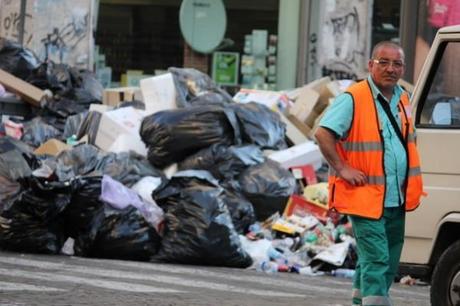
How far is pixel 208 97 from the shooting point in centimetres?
1206

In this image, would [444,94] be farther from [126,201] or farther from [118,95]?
[118,95]

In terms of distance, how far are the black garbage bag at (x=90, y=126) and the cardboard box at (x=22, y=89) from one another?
116 centimetres

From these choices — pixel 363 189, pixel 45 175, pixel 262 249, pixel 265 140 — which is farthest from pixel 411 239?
pixel 265 140

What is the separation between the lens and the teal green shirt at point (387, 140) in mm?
5434

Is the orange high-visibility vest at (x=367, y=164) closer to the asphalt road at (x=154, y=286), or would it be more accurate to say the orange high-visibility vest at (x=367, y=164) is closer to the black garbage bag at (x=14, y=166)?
the asphalt road at (x=154, y=286)

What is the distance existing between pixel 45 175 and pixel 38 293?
2.86 metres

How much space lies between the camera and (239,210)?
10.0 m

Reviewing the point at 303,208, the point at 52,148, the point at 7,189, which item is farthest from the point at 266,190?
the point at 52,148

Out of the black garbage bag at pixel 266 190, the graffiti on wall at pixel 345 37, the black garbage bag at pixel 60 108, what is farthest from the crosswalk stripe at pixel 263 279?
the graffiti on wall at pixel 345 37

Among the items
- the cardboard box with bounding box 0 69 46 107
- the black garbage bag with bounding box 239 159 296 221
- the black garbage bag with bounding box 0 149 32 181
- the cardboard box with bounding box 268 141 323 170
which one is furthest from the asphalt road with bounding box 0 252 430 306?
the cardboard box with bounding box 0 69 46 107

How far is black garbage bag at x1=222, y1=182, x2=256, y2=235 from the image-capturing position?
32.8ft

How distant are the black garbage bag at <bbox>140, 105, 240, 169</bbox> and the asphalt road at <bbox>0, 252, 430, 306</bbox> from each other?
193 centimetres

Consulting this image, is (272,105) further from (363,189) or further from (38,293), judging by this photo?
(363,189)

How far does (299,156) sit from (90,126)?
2.48 meters
